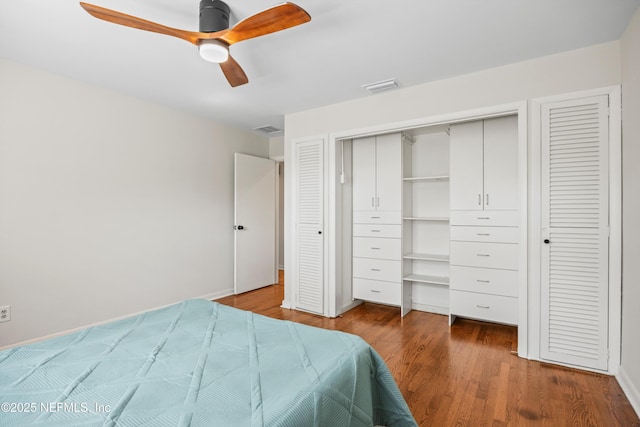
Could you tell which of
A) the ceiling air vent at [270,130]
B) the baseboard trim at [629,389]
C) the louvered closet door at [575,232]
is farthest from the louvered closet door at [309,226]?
the baseboard trim at [629,389]

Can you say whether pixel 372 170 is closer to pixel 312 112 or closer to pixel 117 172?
pixel 312 112

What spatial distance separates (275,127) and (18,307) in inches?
135

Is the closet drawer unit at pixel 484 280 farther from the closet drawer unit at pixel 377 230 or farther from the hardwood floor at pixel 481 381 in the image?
the closet drawer unit at pixel 377 230

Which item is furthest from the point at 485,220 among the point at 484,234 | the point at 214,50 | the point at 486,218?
the point at 214,50

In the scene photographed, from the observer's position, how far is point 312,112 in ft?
12.7

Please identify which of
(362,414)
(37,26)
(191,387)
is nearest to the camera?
(191,387)

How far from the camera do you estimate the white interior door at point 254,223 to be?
459 cm

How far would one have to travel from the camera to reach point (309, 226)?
3867 mm

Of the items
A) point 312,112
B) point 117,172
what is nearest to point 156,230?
point 117,172

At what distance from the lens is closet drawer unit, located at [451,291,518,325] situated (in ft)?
10.2

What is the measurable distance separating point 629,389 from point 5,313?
466cm

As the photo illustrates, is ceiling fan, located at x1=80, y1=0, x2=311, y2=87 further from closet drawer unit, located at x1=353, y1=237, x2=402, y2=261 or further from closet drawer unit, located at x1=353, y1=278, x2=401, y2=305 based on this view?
closet drawer unit, located at x1=353, y1=278, x2=401, y2=305

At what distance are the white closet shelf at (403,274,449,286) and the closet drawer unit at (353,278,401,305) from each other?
0.60ft

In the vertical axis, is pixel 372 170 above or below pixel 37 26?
below
